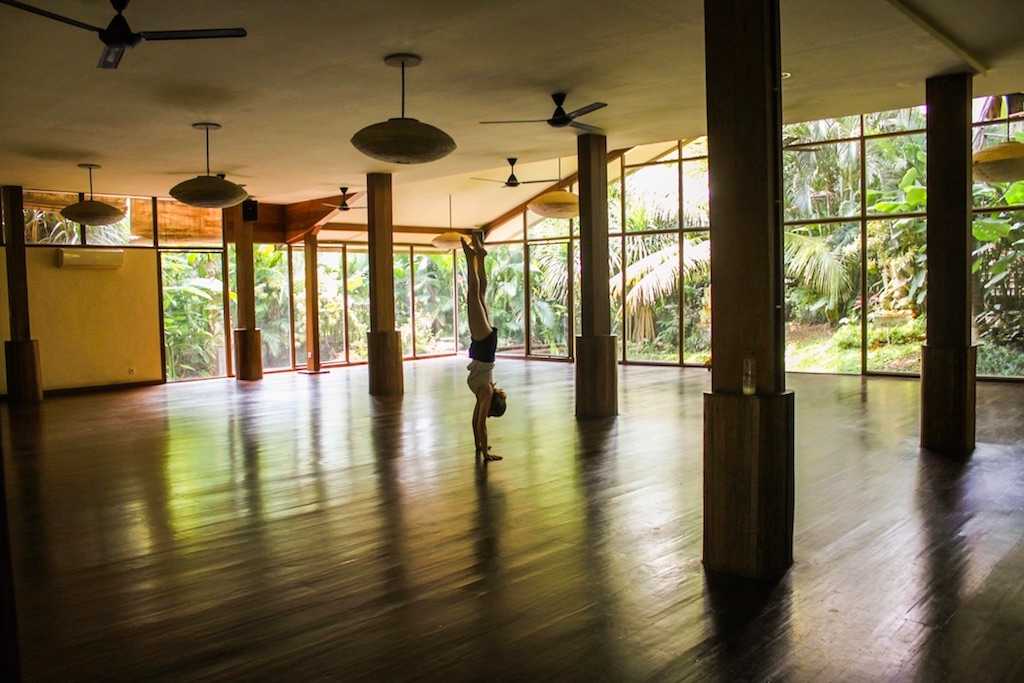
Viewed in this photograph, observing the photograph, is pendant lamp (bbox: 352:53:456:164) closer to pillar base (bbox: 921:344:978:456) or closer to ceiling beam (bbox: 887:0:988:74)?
ceiling beam (bbox: 887:0:988:74)

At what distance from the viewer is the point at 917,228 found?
12.3 meters

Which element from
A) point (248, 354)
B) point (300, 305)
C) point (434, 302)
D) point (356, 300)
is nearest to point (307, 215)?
point (300, 305)

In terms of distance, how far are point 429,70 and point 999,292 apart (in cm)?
986

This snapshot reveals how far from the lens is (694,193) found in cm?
1437

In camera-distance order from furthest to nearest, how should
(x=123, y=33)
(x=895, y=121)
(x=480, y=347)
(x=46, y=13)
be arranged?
(x=895, y=121) < (x=480, y=347) < (x=123, y=33) < (x=46, y=13)

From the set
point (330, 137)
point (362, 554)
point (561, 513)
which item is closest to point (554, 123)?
point (330, 137)

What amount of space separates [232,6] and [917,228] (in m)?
11.2

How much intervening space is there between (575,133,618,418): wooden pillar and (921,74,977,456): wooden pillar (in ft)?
10.8

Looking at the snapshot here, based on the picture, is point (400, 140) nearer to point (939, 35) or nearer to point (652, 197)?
point (939, 35)

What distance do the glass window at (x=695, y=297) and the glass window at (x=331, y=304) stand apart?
7.32 meters

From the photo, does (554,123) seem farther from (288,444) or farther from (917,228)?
(917,228)

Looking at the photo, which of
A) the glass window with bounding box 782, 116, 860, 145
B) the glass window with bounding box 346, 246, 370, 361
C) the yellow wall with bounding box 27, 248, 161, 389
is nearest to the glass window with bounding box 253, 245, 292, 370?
the glass window with bounding box 346, 246, 370, 361

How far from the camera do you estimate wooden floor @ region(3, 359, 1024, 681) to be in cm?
296

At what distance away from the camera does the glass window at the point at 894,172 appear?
1227 cm
